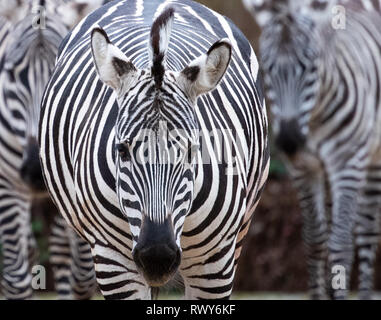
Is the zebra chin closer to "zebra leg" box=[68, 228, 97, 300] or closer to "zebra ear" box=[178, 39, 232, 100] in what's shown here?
"zebra ear" box=[178, 39, 232, 100]

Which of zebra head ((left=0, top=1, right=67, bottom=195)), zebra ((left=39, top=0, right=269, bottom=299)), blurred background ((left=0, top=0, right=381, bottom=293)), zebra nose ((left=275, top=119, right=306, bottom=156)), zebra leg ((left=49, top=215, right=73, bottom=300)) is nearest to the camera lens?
zebra ((left=39, top=0, right=269, bottom=299))

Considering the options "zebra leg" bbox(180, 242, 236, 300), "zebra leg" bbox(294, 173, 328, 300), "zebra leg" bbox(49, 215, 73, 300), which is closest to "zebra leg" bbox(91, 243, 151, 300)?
"zebra leg" bbox(180, 242, 236, 300)

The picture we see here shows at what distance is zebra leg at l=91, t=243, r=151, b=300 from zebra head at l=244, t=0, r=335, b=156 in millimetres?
4324

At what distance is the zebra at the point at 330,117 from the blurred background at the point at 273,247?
6.03 feet

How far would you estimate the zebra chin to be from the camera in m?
3.69

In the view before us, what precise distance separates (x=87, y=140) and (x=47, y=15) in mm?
3113

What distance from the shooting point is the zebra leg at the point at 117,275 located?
4203 mm

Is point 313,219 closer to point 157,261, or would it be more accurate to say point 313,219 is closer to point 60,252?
point 60,252


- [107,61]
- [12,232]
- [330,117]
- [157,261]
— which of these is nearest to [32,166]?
[12,232]

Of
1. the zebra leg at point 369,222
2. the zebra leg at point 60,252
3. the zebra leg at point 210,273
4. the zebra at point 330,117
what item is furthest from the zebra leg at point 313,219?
the zebra leg at point 210,273

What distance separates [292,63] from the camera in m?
8.69
